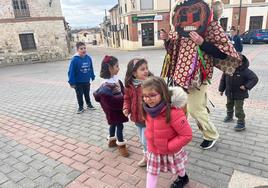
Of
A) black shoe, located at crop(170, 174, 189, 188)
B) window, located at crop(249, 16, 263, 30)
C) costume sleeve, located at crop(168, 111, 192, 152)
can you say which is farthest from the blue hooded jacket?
window, located at crop(249, 16, 263, 30)

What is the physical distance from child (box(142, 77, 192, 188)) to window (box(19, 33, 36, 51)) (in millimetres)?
19638

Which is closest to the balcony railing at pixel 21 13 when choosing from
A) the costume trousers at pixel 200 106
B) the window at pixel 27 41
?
the window at pixel 27 41

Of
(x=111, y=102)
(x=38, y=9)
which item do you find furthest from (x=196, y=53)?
(x=38, y=9)

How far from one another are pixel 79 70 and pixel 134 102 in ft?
9.02

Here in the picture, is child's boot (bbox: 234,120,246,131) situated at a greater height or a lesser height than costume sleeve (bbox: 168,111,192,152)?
lesser

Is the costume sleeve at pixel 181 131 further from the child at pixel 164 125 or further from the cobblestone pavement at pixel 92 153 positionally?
the cobblestone pavement at pixel 92 153

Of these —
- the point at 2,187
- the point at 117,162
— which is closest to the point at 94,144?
the point at 117,162

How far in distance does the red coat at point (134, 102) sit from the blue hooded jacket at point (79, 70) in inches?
102

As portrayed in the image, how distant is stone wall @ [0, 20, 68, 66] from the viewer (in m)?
18.2

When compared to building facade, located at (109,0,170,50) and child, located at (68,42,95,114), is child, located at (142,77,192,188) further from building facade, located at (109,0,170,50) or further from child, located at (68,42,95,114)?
building facade, located at (109,0,170,50)

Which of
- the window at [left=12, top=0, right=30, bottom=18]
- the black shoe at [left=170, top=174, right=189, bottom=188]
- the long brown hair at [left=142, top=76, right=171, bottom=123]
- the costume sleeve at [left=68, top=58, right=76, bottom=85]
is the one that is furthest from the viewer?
the window at [left=12, top=0, right=30, bottom=18]

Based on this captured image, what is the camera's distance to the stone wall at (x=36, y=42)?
1819 cm

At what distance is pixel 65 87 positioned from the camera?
328 inches

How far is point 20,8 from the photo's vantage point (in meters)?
18.4
